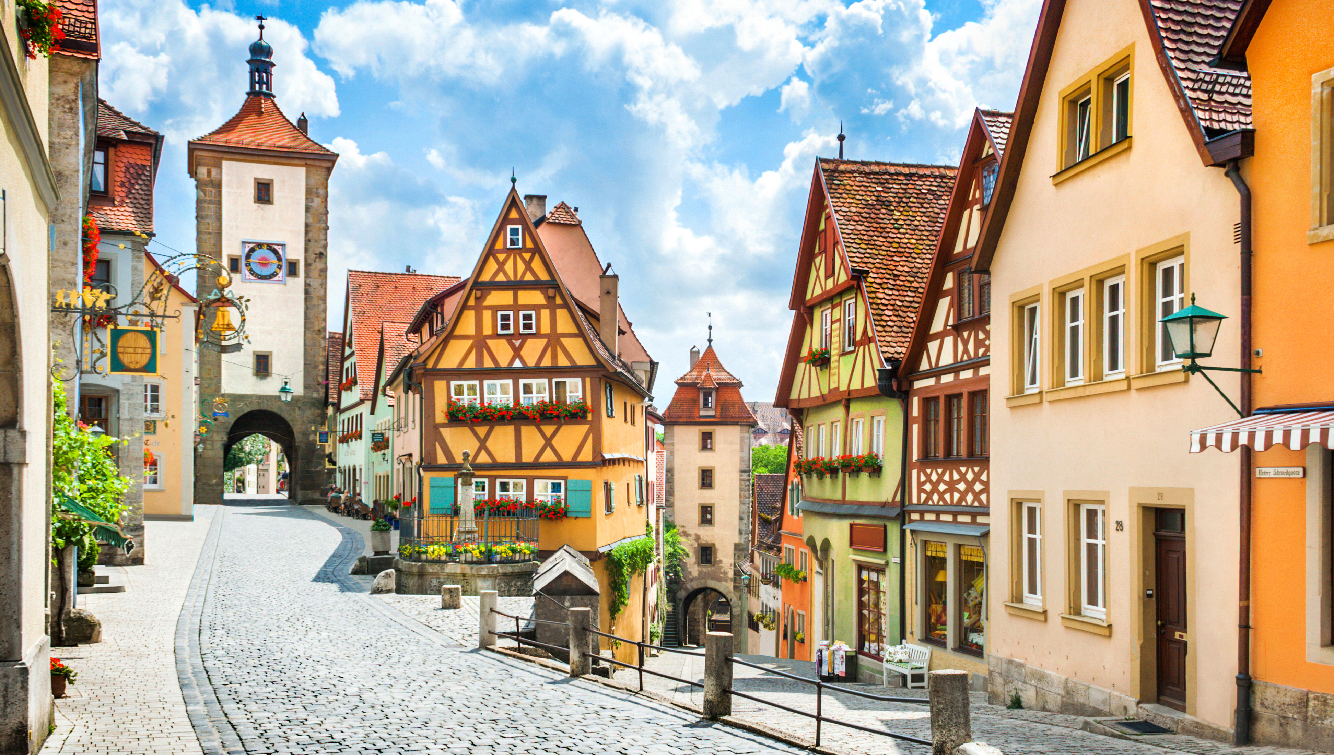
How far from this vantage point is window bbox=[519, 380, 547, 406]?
29328 mm

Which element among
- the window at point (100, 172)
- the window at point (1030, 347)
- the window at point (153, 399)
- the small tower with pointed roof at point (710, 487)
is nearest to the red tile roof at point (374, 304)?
the window at point (153, 399)

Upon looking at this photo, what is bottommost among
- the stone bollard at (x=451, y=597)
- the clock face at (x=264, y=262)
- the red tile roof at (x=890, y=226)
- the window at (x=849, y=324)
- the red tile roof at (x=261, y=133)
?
the stone bollard at (x=451, y=597)

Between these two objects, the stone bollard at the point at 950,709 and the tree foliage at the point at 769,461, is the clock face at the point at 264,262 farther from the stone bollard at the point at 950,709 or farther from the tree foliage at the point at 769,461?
the tree foliage at the point at 769,461

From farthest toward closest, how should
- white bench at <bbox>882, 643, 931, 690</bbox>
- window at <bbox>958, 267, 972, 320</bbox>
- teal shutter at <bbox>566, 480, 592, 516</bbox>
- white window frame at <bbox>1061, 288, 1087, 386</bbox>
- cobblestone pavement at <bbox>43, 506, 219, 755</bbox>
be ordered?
teal shutter at <bbox>566, 480, 592, 516</bbox> → white bench at <bbox>882, 643, 931, 690</bbox> → window at <bbox>958, 267, 972, 320</bbox> → white window frame at <bbox>1061, 288, 1087, 386</bbox> → cobblestone pavement at <bbox>43, 506, 219, 755</bbox>

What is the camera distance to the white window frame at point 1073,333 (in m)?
14.1

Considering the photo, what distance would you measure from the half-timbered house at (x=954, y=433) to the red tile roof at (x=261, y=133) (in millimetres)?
39465

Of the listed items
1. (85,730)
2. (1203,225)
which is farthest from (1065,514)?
(85,730)

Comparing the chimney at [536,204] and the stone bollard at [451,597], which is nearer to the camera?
the stone bollard at [451,597]

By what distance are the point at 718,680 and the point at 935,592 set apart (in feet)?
27.3

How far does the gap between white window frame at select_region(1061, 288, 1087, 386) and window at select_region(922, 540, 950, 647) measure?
5263 mm

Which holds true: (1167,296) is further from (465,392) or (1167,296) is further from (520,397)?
(465,392)

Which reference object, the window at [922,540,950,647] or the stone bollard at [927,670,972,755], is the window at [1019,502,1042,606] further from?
the stone bollard at [927,670,972,755]

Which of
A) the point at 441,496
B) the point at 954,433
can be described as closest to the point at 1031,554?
the point at 954,433

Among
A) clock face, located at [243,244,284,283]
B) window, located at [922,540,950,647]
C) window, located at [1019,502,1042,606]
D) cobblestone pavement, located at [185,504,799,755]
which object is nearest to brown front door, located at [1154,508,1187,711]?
window, located at [1019,502,1042,606]
